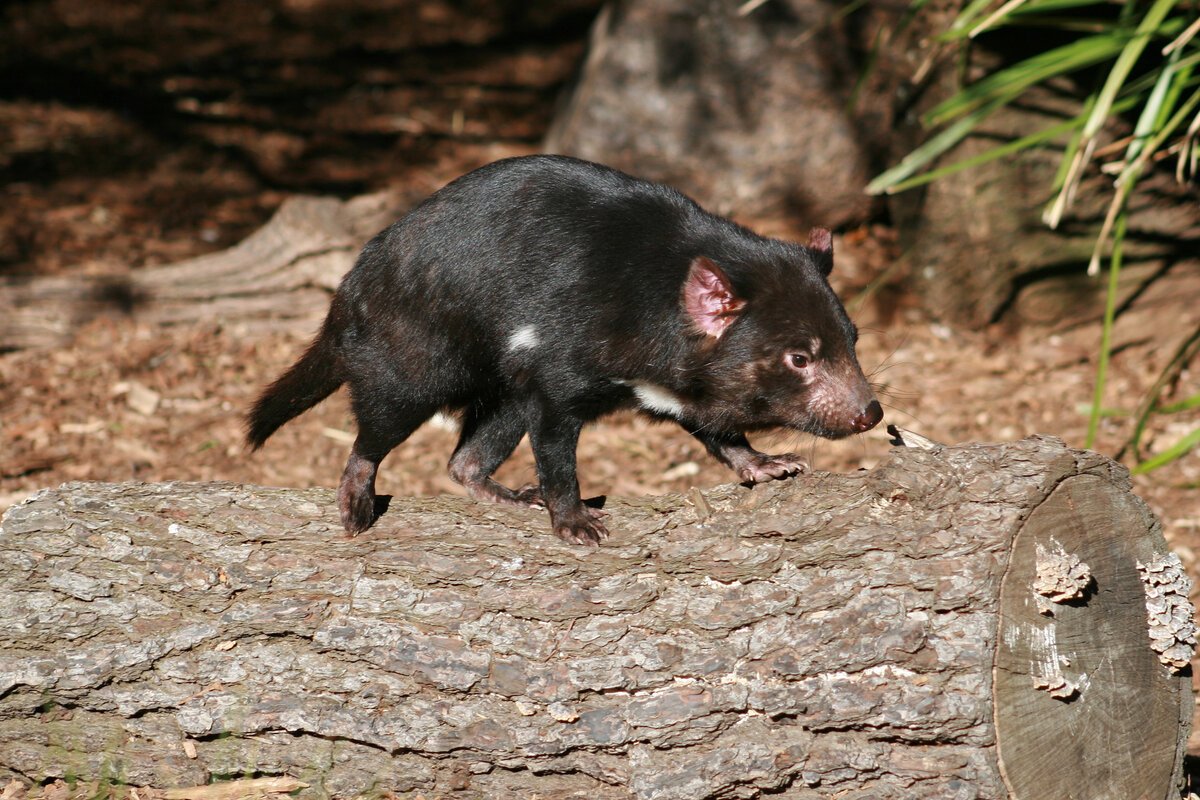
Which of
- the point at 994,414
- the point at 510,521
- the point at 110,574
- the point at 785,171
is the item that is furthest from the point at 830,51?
the point at 110,574

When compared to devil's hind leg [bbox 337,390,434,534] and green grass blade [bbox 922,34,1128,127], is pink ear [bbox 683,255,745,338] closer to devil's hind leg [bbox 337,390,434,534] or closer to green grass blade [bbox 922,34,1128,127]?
devil's hind leg [bbox 337,390,434,534]

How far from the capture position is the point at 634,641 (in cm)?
265

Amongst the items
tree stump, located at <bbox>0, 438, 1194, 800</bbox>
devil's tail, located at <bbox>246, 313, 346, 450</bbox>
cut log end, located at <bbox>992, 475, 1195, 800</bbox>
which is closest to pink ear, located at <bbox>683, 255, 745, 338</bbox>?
tree stump, located at <bbox>0, 438, 1194, 800</bbox>

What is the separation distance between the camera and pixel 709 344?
10.6ft

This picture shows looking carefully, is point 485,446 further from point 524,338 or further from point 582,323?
point 582,323

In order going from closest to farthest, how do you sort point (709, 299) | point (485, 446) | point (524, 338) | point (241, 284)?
1. point (709, 299)
2. point (524, 338)
3. point (485, 446)
4. point (241, 284)

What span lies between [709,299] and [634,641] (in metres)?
0.99

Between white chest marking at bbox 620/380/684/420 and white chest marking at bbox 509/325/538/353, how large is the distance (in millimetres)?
279

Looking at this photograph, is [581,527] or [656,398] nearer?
[581,527]

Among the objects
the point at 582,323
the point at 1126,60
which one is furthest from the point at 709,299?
the point at 1126,60

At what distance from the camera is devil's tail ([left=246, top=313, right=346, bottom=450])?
360cm

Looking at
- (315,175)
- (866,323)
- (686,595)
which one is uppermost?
(686,595)

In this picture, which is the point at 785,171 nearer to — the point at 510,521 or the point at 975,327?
the point at 975,327

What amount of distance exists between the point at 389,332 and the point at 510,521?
710 millimetres
